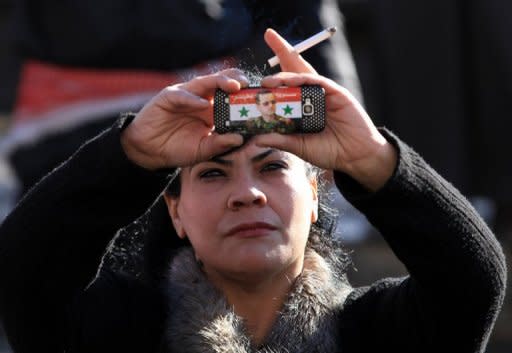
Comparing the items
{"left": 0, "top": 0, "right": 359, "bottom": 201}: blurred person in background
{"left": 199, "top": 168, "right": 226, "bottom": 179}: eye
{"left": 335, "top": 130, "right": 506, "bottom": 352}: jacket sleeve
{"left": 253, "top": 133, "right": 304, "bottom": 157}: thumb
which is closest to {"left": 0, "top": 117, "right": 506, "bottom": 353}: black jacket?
{"left": 335, "top": 130, "right": 506, "bottom": 352}: jacket sleeve

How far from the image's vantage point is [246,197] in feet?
8.87

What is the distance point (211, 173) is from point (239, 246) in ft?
0.60

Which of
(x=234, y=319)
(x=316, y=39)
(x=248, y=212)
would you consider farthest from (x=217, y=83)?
(x=234, y=319)

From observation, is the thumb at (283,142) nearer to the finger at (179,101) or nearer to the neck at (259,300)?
the finger at (179,101)

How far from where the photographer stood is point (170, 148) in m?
2.59

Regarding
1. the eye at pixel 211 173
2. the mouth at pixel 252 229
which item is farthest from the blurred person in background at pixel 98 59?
the mouth at pixel 252 229

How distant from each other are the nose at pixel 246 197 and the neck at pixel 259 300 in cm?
19

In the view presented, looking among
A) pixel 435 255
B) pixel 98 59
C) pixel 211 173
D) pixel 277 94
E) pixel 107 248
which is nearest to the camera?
pixel 277 94

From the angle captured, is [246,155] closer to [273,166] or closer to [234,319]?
[273,166]

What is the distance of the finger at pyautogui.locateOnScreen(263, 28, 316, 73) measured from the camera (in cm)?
259

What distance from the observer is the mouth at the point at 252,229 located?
269 centimetres

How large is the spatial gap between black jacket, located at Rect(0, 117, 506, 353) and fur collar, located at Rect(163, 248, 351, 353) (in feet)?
0.26

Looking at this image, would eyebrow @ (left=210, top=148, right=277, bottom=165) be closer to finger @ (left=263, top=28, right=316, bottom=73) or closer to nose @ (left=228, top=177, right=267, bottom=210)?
nose @ (left=228, top=177, right=267, bottom=210)

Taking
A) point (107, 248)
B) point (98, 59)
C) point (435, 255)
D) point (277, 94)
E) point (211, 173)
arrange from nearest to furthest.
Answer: point (277, 94) → point (435, 255) → point (107, 248) → point (211, 173) → point (98, 59)
